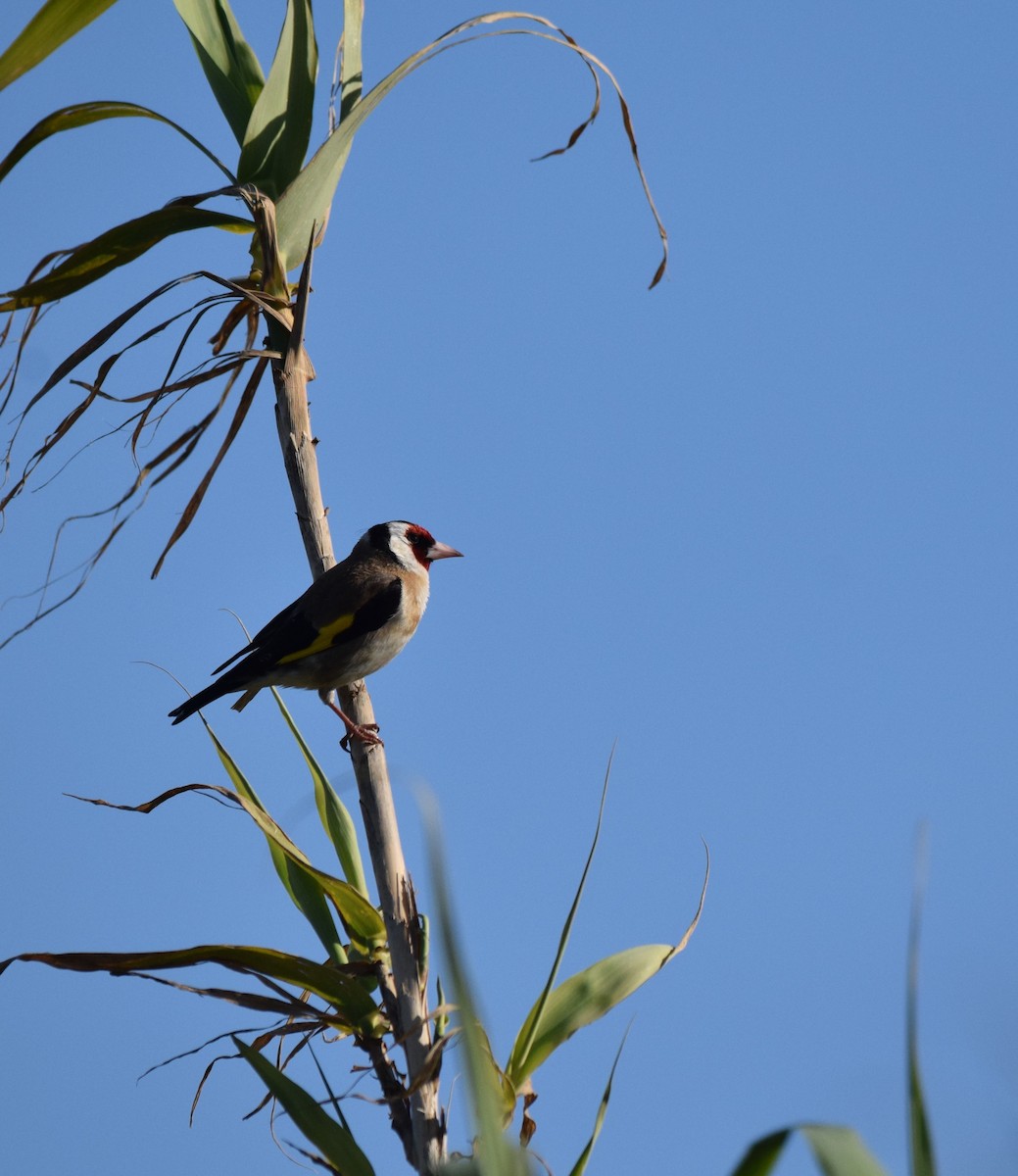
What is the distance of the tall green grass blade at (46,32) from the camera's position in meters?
1.78

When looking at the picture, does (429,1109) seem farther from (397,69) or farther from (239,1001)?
(397,69)

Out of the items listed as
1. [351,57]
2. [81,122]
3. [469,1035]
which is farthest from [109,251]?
[469,1035]

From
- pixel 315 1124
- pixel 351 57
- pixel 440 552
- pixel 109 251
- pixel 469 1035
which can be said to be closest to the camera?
pixel 469 1035

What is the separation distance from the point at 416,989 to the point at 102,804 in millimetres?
571

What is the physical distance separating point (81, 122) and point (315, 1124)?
1.64 m

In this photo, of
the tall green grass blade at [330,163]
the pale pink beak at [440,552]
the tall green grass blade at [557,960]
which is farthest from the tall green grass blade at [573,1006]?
the pale pink beak at [440,552]

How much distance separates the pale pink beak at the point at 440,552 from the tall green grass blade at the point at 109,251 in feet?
7.30

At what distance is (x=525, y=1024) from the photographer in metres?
1.85

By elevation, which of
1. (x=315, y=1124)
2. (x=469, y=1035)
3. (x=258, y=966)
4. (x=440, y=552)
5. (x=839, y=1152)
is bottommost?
(x=839, y=1152)

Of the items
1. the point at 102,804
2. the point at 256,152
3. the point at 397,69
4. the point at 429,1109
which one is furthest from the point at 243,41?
the point at 429,1109

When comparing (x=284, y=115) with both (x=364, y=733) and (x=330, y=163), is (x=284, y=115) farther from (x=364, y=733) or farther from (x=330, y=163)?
(x=364, y=733)

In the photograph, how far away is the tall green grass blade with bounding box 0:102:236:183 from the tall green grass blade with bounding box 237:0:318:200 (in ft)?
0.21

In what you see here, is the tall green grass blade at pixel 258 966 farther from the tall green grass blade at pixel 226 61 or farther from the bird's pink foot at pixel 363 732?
the tall green grass blade at pixel 226 61

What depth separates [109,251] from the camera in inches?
79.0
